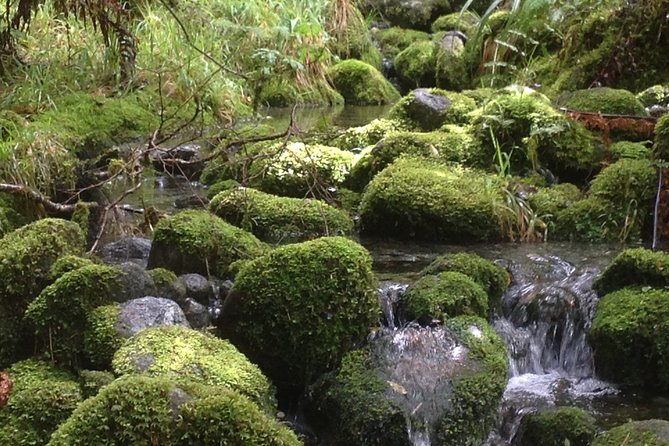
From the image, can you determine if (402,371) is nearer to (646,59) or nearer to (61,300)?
(61,300)

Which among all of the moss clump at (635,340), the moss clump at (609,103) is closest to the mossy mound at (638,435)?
the moss clump at (635,340)

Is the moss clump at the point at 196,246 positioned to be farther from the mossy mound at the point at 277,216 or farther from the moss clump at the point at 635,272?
the moss clump at the point at 635,272

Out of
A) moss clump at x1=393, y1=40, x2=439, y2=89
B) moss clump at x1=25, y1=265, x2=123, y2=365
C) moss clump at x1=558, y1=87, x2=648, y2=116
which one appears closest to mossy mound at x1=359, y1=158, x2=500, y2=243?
moss clump at x1=558, y1=87, x2=648, y2=116

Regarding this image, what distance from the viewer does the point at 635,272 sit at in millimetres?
4168

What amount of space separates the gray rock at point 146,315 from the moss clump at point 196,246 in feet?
2.51

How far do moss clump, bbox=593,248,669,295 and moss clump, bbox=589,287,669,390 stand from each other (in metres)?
0.10

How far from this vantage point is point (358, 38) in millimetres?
12781

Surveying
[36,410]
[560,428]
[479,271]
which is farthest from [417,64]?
[36,410]

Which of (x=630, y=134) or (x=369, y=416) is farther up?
(x=630, y=134)

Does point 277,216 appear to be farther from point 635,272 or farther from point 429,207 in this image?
point 635,272

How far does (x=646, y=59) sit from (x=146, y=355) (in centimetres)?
665

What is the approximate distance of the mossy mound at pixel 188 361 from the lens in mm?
2713

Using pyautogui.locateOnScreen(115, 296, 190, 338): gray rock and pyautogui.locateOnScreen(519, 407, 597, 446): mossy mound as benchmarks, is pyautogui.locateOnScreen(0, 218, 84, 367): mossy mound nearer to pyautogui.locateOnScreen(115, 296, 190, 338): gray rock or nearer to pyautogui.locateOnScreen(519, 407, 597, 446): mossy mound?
pyautogui.locateOnScreen(115, 296, 190, 338): gray rock

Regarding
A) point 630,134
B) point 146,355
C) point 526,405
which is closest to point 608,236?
point 630,134
